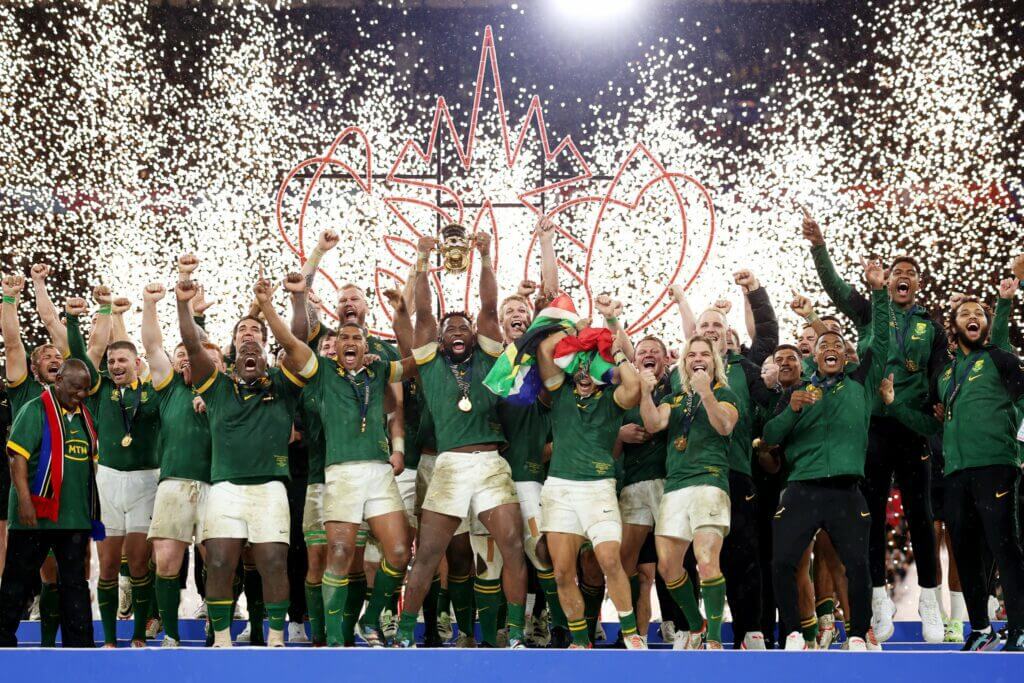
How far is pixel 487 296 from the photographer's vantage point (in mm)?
5250

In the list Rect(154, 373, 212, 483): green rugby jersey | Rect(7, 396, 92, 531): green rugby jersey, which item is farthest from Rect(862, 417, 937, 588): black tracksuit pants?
Rect(7, 396, 92, 531): green rugby jersey

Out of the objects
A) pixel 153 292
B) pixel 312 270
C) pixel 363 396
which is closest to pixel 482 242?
pixel 363 396

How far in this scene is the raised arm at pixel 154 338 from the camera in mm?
5305

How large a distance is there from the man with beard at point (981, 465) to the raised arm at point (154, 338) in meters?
3.26

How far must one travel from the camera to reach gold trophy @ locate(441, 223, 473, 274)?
5504 mm

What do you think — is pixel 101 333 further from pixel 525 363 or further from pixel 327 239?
pixel 525 363

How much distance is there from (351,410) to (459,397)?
0.43 metres

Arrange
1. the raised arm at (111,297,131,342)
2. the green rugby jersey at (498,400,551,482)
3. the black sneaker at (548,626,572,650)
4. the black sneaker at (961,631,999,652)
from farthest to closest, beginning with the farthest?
the raised arm at (111,297,131,342) < the black sneaker at (548,626,572,650) < the green rugby jersey at (498,400,551,482) < the black sneaker at (961,631,999,652)

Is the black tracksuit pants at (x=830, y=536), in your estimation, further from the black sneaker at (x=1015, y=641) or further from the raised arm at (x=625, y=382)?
the raised arm at (x=625, y=382)

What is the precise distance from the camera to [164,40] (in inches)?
393

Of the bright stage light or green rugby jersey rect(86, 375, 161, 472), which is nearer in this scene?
green rugby jersey rect(86, 375, 161, 472)

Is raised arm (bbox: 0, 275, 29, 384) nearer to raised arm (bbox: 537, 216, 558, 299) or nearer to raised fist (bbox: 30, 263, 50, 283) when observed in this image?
raised fist (bbox: 30, 263, 50, 283)

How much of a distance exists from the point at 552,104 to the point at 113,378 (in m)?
5.22

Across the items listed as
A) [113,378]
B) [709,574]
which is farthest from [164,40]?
[709,574]
